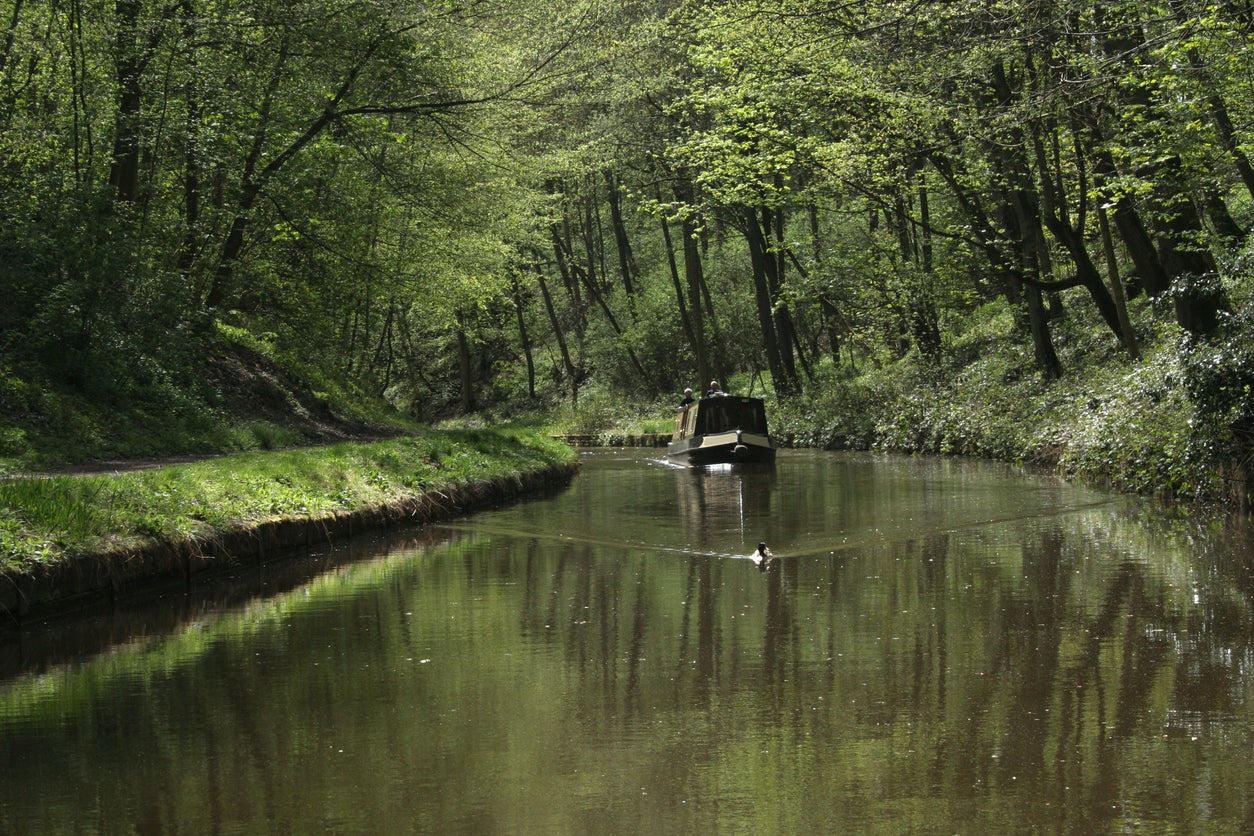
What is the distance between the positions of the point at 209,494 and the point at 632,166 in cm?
2791

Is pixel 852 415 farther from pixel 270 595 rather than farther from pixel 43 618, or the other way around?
pixel 43 618

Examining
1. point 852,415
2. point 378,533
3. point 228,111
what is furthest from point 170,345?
point 852,415

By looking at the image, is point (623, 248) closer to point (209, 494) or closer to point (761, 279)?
point (761, 279)

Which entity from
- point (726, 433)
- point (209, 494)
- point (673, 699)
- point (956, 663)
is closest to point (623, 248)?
point (726, 433)

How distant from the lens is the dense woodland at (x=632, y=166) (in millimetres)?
14562

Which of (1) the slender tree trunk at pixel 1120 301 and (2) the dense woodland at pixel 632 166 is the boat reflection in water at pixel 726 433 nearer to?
(2) the dense woodland at pixel 632 166

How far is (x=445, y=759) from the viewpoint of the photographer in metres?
5.45

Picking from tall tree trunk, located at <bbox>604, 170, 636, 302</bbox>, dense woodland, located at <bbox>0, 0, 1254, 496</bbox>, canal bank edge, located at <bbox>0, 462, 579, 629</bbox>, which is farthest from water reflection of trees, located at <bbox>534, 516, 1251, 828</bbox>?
tall tree trunk, located at <bbox>604, 170, 636, 302</bbox>

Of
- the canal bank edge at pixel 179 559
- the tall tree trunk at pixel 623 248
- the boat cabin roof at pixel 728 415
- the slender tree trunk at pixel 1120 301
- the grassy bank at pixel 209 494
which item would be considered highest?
the tall tree trunk at pixel 623 248

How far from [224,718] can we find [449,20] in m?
13.6

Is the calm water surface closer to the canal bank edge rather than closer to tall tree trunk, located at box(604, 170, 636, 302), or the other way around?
the canal bank edge

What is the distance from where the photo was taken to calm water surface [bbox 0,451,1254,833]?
15.6 feet

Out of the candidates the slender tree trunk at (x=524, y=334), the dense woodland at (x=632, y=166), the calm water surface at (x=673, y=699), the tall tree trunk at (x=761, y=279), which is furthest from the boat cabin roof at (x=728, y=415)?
the slender tree trunk at (x=524, y=334)

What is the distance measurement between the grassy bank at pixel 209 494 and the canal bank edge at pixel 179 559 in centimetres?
7
